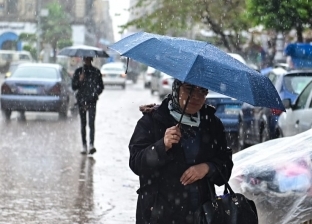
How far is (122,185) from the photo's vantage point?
10.8 meters

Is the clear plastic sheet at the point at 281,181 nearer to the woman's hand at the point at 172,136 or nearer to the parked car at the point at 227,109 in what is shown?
the woman's hand at the point at 172,136

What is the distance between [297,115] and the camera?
1112 cm

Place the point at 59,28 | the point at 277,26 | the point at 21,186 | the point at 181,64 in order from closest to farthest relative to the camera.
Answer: the point at 181,64 → the point at 21,186 → the point at 277,26 → the point at 59,28

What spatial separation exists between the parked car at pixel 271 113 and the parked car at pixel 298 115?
0.74 m

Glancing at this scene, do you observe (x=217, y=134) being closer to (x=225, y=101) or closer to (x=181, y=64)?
(x=181, y=64)

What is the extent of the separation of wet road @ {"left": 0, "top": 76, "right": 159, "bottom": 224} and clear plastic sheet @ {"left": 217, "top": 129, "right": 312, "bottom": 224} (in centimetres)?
249

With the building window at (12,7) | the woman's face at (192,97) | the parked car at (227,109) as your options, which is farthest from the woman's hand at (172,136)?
the building window at (12,7)

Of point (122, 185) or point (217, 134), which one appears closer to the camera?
point (217, 134)

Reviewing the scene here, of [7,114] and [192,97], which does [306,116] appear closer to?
[192,97]

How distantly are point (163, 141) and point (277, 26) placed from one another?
1450 cm

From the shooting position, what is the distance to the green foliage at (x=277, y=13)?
16844mm

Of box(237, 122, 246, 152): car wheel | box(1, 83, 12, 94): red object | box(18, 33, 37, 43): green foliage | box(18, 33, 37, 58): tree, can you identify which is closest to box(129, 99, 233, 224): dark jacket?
box(237, 122, 246, 152): car wheel

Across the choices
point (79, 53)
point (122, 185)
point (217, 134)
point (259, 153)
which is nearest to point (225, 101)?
point (79, 53)

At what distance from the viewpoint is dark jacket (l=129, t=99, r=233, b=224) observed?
4.48 metres
